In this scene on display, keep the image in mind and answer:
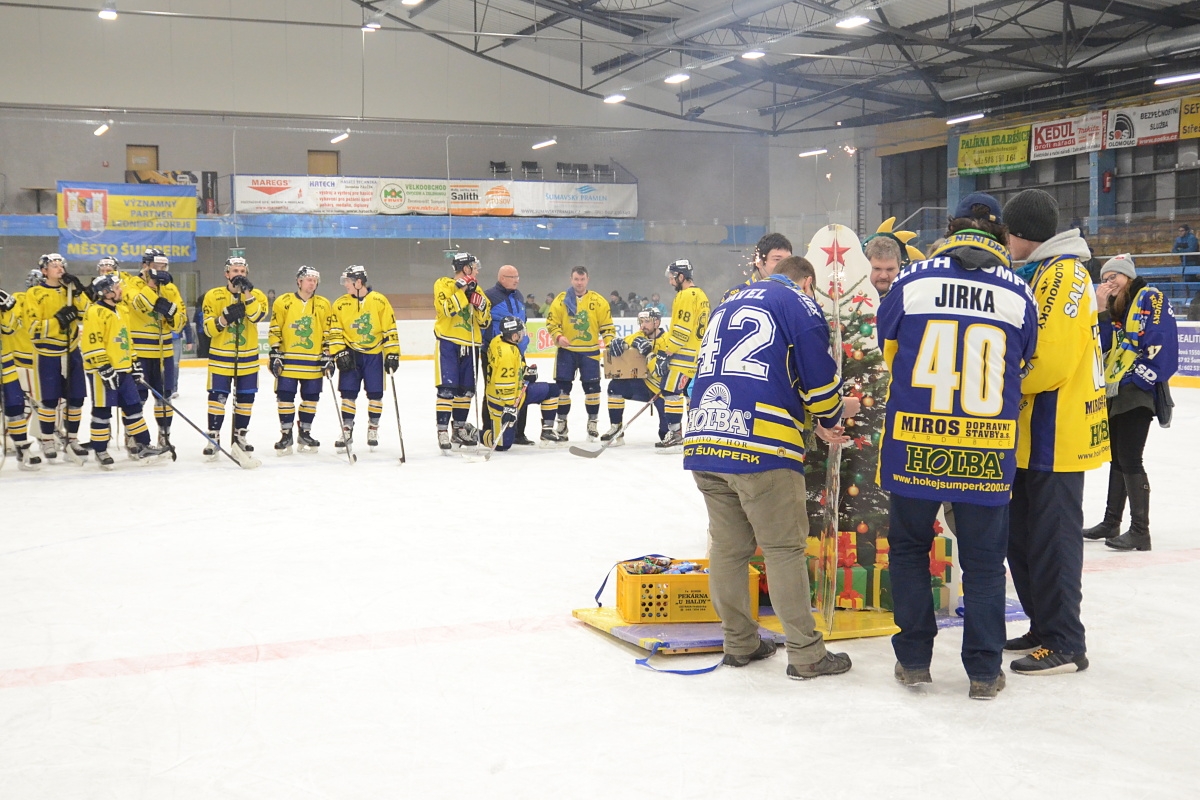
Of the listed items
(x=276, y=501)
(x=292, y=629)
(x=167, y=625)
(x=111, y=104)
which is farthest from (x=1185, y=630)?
(x=111, y=104)

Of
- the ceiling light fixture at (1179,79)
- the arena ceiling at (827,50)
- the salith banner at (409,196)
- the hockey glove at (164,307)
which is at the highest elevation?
the arena ceiling at (827,50)

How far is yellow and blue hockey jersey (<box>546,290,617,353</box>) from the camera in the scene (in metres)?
9.38

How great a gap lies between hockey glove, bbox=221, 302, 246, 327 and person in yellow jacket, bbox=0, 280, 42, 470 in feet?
4.99

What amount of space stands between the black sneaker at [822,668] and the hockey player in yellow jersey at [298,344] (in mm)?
5782

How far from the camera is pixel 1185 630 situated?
154 inches

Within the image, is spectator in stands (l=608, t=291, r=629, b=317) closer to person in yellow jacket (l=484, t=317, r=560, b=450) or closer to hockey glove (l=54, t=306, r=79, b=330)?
person in yellow jacket (l=484, t=317, r=560, b=450)

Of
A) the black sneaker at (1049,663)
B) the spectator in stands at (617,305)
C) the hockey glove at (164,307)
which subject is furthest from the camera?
the spectator in stands at (617,305)

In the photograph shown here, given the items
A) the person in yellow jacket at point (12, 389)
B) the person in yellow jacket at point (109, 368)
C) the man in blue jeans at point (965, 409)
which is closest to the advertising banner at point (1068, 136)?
the person in yellow jacket at point (109, 368)

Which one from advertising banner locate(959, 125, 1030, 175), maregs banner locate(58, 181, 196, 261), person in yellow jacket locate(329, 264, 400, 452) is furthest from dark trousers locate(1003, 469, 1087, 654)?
advertising banner locate(959, 125, 1030, 175)

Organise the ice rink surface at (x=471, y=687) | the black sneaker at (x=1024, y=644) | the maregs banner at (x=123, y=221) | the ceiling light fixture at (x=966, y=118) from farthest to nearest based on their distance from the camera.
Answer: the ceiling light fixture at (x=966, y=118)
the maregs banner at (x=123, y=221)
the black sneaker at (x=1024, y=644)
the ice rink surface at (x=471, y=687)

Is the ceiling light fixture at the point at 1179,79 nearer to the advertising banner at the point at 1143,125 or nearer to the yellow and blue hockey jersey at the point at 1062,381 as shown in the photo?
the advertising banner at the point at 1143,125

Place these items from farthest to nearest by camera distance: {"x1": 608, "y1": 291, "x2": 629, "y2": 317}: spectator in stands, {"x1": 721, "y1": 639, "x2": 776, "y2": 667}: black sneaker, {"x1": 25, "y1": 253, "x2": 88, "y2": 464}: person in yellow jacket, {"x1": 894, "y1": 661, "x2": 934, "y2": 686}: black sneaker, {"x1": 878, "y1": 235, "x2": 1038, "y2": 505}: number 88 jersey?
{"x1": 608, "y1": 291, "x2": 629, "y2": 317}: spectator in stands → {"x1": 25, "y1": 253, "x2": 88, "y2": 464}: person in yellow jacket → {"x1": 721, "y1": 639, "x2": 776, "y2": 667}: black sneaker → {"x1": 894, "y1": 661, "x2": 934, "y2": 686}: black sneaker → {"x1": 878, "y1": 235, "x2": 1038, "y2": 505}: number 88 jersey

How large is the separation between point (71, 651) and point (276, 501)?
293cm

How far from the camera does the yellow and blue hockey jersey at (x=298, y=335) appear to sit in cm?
839
